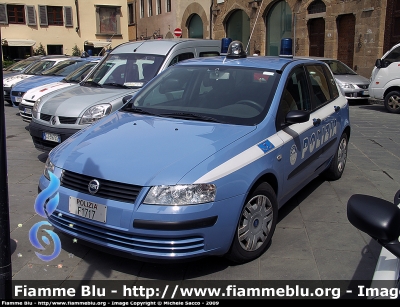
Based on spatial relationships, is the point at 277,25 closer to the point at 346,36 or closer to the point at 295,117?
the point at 346,36

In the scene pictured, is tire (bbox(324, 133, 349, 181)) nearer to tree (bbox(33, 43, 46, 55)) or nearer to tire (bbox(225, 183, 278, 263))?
tire (bbox(225, 183, 278, 263))

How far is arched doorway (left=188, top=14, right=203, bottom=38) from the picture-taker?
2917 centimetres

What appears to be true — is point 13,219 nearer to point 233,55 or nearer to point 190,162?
point 190,162

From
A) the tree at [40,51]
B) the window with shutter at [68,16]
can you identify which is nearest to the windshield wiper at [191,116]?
the tree at [40,51]

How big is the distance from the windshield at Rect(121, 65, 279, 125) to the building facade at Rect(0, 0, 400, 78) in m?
2.81

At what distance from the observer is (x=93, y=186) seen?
11.3ft

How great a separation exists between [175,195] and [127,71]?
4964 mm

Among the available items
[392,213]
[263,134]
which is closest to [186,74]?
[263,134]

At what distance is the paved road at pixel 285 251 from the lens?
3.63 meters

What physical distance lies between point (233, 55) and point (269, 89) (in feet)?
3.34

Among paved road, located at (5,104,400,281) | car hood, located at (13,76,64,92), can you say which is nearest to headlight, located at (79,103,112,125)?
paved road, located at (5,104,400,281)

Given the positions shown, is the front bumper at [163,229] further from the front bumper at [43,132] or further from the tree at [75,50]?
the tree at [75,50]

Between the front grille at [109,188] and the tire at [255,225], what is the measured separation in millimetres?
886

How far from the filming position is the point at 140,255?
3.33 meters
